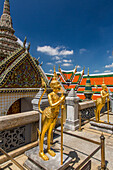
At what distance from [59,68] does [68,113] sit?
1490 centimetres

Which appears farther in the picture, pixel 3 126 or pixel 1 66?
pixel 1 66

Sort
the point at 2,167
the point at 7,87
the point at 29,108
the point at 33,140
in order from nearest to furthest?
the point at 2,167 → the point at 33,140 → the point at 7,87 → the point at 29,108

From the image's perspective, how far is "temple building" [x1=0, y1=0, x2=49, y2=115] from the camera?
24.8ft

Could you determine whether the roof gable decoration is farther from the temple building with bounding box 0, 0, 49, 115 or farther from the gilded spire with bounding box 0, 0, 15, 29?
the gilded spire with bounding box 0, 0, 15, 29

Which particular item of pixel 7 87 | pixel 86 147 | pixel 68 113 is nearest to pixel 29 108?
pixel 7 87

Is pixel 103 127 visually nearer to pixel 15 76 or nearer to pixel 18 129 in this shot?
pixel 18 129

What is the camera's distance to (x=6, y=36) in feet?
35.6

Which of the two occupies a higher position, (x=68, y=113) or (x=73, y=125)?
(x=68, y=113)

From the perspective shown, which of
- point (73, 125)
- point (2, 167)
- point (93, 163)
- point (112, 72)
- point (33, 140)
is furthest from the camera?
point (112, 72)

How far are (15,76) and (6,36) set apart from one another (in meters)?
5.29

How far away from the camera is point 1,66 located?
25.5 ft

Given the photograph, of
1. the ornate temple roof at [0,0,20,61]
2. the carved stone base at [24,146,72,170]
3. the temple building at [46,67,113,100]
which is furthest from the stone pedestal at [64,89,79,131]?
the temple building at [46,67,113,100]

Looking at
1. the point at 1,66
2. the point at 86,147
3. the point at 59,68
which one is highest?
the point at 59,68

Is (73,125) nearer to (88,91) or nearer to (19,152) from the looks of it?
(19,152)
